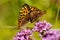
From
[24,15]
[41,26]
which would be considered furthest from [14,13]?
[41,26]

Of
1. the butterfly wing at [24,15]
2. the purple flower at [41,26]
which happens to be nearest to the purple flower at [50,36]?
the purple flower at [41,26]

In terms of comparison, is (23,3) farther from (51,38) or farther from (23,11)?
(51,38)

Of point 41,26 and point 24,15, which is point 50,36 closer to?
point 41,26

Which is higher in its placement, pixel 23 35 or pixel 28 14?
pixel 28 14

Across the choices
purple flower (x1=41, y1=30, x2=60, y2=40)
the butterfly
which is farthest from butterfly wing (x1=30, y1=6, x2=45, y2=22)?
purple flower (x1=41, y1=30, x2=60, y2=40)

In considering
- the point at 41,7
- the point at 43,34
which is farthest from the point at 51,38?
the point at 41,7

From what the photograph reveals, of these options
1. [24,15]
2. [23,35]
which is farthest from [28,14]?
[23,35]

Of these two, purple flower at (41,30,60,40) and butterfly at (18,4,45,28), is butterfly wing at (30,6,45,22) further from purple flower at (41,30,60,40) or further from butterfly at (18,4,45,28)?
purple flower at (41,30,60,40)
